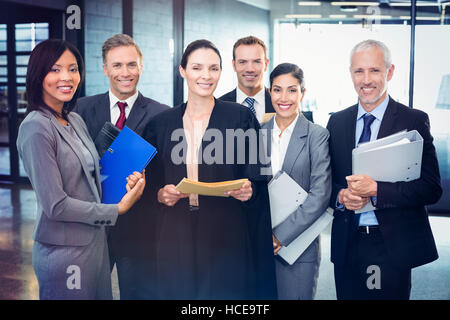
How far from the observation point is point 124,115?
2479mm

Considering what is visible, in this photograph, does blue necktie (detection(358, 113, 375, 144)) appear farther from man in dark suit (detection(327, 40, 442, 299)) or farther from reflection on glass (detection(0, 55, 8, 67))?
reflection on glass (detection(0, 55, 8, 67))

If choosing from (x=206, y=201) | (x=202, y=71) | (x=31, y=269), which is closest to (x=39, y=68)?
(x=202, y=71)

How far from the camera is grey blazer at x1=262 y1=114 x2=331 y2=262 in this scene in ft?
7.15

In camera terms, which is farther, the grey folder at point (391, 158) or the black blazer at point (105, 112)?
the black blazer at point (105, 112)

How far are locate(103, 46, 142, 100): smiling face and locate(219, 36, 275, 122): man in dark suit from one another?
0.68 m

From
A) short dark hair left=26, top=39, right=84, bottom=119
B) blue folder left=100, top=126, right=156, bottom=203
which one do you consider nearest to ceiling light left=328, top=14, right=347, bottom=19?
blue folder left=100, top=126, right=156, bottom=203

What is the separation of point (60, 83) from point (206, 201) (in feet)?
2.52

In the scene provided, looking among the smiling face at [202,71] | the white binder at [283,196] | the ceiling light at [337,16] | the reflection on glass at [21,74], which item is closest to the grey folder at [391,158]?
the white binder at [283,196]

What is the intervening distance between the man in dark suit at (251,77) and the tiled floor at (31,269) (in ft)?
4.53

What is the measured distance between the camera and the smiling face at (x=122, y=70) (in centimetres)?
249

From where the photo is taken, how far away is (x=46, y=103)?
1.89 m

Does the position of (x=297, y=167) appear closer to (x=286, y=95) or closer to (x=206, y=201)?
(x=286, y=95)

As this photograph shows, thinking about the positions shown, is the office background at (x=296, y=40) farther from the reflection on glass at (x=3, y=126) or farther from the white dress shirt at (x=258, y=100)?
the reflection on glass at (x=3, y=126)
